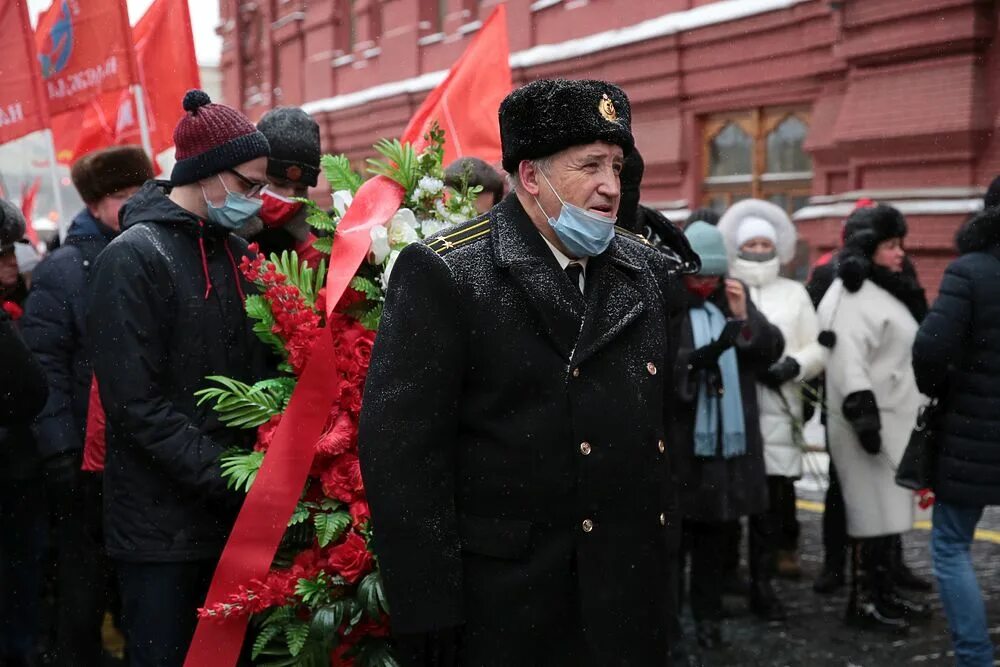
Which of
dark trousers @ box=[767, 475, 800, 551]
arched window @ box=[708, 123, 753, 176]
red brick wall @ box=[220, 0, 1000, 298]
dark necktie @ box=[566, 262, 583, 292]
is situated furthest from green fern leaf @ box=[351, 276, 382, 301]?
arched window @ box=[708, 123, 753, 176]

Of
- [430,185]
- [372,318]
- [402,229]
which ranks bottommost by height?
[372,318]

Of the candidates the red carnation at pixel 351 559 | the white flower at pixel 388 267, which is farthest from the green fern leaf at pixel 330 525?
the white flower at pixel 388 267

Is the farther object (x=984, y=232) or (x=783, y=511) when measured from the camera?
(x=783, y=511)

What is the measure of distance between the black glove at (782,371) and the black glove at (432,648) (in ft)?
11.5

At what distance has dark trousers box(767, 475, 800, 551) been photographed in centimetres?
603

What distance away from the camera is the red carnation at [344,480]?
3088 millimetres

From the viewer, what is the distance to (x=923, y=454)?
4.53m

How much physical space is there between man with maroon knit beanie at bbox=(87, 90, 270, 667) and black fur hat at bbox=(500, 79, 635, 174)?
1098 mm

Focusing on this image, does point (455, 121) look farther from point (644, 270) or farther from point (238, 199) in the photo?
point (644, 270)

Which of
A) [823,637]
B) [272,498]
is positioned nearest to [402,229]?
[272,498]

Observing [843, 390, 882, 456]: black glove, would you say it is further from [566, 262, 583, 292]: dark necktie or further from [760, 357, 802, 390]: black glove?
[566, 262, 583, 292]: dark necktie

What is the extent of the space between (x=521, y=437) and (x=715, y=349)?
279 centimetres

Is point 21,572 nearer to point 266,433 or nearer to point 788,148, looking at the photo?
point 266,433

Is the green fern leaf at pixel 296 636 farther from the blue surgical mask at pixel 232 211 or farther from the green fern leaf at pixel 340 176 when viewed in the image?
the green fern leaf at pixel 340 176
